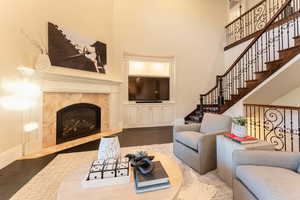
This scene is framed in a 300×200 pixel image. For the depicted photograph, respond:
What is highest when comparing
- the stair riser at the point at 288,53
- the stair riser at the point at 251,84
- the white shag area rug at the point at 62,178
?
the stair riser at the point at 288,53

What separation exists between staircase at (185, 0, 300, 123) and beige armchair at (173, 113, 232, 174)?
1.76 metres

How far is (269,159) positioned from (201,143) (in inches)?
30.1

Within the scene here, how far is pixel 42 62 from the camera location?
2781 mm

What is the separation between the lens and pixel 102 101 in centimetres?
427

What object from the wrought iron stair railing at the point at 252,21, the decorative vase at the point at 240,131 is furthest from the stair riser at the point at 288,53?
the decorative vase at the point at 240,131

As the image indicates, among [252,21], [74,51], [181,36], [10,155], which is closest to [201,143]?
[10,155]

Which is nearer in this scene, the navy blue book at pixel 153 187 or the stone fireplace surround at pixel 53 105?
the navy blue book at pixel 153 187

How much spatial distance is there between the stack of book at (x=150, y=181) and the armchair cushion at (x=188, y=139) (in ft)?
3.67

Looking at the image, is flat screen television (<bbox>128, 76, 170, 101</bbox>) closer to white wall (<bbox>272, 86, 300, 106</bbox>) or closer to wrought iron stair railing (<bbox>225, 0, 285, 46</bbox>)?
wrought iron stair railing (<bbox>225, 0, 285, 46</bbox>)

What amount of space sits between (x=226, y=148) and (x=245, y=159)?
0.38 meters

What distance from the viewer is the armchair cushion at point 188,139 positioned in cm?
213

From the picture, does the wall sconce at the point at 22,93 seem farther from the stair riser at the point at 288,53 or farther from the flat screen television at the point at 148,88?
the stair riser at the point at 288,53

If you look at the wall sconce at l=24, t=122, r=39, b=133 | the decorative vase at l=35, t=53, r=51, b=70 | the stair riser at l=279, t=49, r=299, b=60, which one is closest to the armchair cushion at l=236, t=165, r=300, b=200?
the stair riser at l=279, t=49, r=299, b=60

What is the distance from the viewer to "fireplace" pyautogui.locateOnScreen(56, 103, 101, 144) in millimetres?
3389
